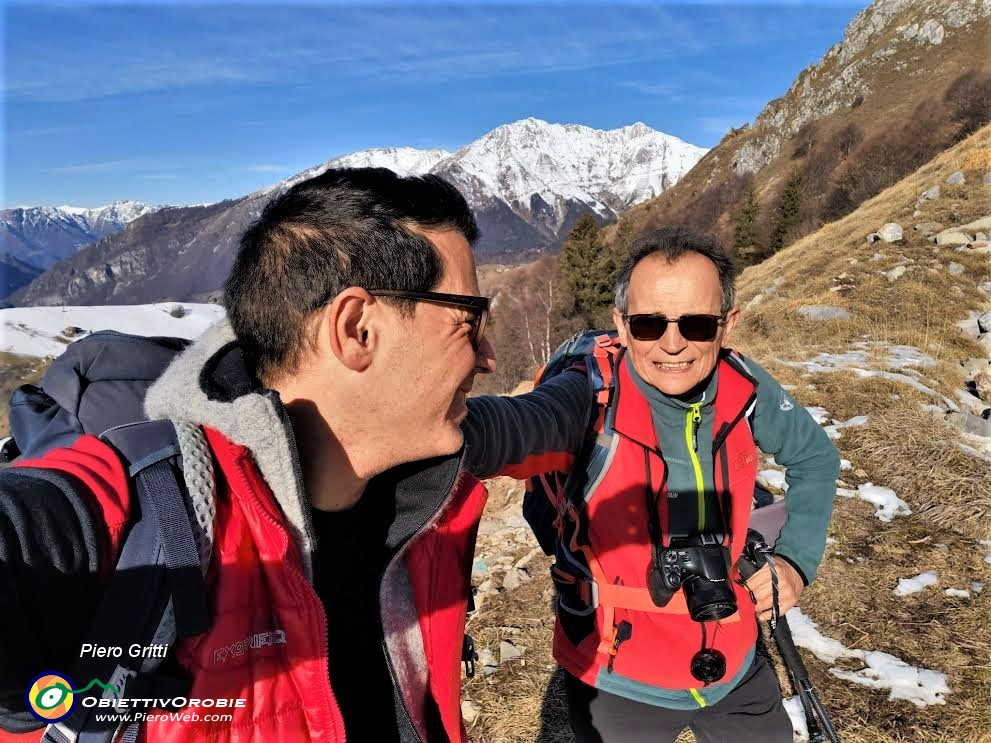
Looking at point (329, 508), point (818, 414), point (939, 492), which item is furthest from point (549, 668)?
point (818, 414)

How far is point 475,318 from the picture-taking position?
5.15 ft

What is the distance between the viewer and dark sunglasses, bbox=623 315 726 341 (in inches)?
91.6

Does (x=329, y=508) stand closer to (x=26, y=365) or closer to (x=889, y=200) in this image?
(x=889, y=200)

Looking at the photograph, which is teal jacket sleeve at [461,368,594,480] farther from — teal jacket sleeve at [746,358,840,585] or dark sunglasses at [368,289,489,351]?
teal jacket sleeve at [746,358,840,585]

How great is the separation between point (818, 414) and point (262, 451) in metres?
6.84

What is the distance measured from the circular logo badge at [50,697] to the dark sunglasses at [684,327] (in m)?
2.08

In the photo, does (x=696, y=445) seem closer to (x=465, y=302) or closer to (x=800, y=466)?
(x=800, y=466)

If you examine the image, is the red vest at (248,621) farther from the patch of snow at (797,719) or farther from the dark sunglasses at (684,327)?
the patch of snow at (797,719)

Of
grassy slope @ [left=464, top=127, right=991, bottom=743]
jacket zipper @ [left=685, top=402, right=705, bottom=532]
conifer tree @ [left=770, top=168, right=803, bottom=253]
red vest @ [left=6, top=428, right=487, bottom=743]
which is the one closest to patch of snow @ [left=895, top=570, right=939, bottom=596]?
grassy slope @ [left=464, top=127, right=991, bottom=743]

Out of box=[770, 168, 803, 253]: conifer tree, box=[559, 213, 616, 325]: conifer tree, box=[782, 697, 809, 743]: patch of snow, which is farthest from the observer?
box=[559, 213, 616, 325]: conifer tree

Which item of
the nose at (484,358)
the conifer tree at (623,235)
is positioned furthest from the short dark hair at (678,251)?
the conifer tree at (623,235)

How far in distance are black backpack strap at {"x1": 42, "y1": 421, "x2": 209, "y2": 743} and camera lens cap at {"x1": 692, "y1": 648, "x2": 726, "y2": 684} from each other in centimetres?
180

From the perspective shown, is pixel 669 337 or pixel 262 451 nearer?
pixel 262 451

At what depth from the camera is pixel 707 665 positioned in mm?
2094
